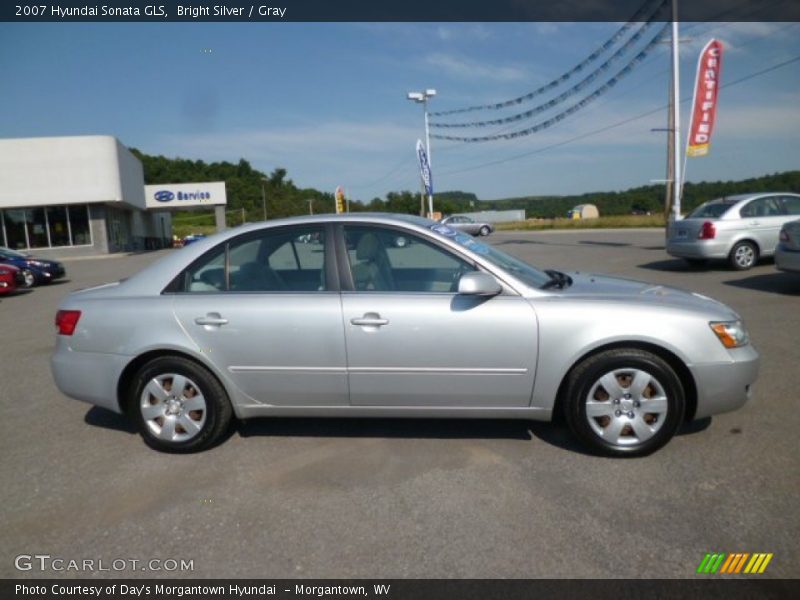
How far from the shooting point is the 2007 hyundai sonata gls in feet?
11.9

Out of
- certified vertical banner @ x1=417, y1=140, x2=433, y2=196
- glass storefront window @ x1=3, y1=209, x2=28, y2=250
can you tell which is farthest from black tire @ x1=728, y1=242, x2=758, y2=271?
glass storefront window @ x1=3, y1=209, x2=28, y2=250

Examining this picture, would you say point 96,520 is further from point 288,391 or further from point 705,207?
point 705,207

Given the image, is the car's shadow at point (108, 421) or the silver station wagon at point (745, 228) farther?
the silver station wagon at point (745, 228)

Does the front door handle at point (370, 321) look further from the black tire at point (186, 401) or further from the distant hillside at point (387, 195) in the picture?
the distant hillside at point (387, 195)

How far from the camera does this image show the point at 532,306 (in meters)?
3.69

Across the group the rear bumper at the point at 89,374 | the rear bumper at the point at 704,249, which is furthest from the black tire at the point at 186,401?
the rear bumper at the point at 704,249

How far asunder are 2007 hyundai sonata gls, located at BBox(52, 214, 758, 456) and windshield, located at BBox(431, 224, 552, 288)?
0.09 ft

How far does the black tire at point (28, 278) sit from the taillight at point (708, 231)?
1712cm

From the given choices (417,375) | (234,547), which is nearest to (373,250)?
(417,375)

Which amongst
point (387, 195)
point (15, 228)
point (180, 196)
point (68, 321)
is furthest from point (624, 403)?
point (387, 195)

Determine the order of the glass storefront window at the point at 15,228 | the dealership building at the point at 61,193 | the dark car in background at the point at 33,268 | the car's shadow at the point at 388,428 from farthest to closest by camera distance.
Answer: the glass storefront window at the point at 15,228, the dealership building at the point at 61,193, the dark car in background at the point at 33,268, the car's shadow at the point at 388,428

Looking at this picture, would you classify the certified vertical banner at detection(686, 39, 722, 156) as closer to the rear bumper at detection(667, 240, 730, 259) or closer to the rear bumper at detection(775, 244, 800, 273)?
the rear bumper at detection(667, 240, 730, 259)

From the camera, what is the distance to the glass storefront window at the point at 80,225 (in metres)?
34.5

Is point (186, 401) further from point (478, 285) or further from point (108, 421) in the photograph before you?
point (478, 285)
